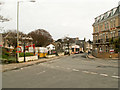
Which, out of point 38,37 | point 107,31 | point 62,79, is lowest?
point 62,79

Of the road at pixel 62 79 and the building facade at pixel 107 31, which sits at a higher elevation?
the building facade at pixel 107 31

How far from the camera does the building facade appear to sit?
34078 millimetres

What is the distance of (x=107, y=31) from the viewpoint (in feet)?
123

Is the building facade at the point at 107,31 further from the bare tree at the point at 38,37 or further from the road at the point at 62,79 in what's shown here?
the bare tree at the point at 38,37

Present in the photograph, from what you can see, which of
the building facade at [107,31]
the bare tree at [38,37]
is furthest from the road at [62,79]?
the bare tree at [38,37]

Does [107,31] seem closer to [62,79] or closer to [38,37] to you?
[62,79]

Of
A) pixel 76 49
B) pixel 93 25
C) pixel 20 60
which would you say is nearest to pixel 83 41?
pixel 76 49

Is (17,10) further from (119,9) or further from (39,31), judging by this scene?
(39,31)

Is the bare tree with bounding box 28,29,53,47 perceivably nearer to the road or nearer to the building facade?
the building facade

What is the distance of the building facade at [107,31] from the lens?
34.1 meters

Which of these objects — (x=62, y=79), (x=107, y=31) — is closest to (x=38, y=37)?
(x=107, y=31)

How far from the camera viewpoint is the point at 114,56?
31766 mm

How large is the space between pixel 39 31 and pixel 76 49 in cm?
2559

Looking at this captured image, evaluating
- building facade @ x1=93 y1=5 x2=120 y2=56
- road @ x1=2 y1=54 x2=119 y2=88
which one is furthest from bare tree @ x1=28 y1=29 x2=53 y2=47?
road @ x1=2 y1=54 x2=119 y2=88
